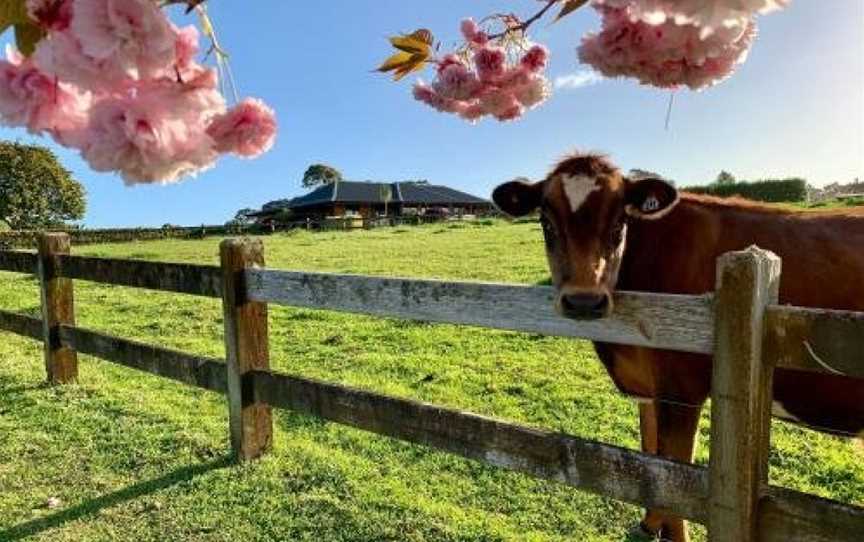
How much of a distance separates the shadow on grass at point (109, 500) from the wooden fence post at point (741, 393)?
3407 mm

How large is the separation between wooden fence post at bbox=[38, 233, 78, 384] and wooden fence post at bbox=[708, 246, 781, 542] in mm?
6218

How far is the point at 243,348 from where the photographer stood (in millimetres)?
4988

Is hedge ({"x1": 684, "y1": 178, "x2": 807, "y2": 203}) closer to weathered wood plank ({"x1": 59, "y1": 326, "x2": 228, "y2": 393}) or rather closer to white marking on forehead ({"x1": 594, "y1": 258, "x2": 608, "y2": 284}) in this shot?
weathered wood plank ({"x1": 59, "y1": 326, "x2": 228, "y2": 393})

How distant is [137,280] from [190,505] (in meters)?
2.31

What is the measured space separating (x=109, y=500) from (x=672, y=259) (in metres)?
3.55

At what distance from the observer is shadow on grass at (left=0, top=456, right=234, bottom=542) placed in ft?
14.0

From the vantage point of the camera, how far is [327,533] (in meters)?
4.06

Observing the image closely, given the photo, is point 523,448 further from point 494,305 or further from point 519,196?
point 519,196

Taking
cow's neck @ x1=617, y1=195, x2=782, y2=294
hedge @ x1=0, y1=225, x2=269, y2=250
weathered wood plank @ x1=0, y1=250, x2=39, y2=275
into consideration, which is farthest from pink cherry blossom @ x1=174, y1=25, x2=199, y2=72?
hedge @ x1=0, y1=225, x2=269, y2=250

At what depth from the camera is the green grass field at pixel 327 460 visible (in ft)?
13.7

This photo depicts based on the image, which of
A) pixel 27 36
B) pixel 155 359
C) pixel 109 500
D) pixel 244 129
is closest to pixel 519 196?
pixel 244 129

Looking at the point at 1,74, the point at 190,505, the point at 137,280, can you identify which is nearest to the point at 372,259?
the point at 137,280

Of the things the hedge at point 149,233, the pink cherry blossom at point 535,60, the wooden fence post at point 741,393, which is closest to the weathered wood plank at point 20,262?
the pink cherry blossom at point 535,60

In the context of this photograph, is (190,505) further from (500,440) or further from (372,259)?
(372,259)
